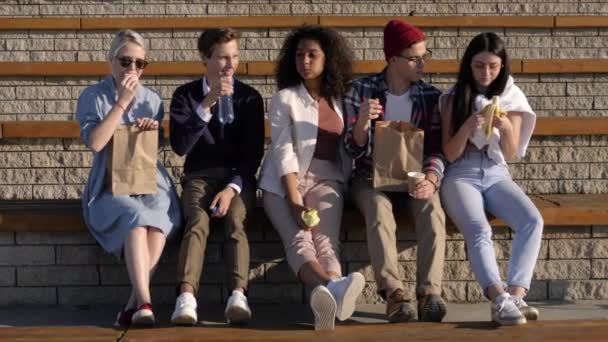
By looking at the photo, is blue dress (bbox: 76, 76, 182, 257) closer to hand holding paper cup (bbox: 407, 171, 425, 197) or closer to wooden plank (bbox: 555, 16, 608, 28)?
hand holding paper cup (bbox: 407, 171, 425, 197)

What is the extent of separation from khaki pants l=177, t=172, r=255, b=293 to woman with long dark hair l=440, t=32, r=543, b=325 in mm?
950

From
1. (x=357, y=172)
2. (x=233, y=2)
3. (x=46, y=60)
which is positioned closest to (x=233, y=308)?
(x=357, y=172)

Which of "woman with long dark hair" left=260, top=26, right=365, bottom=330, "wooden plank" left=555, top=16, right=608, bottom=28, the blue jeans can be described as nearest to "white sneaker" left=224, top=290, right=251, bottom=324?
"woman with long dark hair" left=260, top=26, right=365, bottom=330

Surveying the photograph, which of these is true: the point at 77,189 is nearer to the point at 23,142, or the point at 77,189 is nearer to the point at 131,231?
the point at 23,142

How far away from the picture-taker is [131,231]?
4055 millimetres

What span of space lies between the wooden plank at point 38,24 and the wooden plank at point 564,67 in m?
4.08

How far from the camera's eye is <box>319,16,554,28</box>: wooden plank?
27.7 feet

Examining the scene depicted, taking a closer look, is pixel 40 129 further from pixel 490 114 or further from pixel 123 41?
pixel 490 114

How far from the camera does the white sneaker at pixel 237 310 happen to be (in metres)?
3.92

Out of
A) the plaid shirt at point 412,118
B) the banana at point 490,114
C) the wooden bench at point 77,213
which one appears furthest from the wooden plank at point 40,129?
the banana at point 490,114

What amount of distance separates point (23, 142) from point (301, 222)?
8.52 feet

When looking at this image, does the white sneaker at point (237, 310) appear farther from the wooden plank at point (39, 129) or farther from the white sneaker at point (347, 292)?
the wooden plank at point (39, 129)

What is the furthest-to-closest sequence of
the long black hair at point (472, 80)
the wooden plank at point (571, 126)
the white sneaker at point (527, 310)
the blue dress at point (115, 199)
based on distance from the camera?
1. the wooden plank at point (571, 126)
2. the long black hair at point (472, 80)
3. the blue dress at point (115, 199)
4. the white sneaker at point (527, 310)

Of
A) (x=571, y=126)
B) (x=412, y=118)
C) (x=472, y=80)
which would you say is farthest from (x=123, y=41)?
(x=571, y=126)
